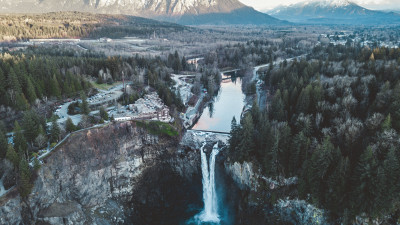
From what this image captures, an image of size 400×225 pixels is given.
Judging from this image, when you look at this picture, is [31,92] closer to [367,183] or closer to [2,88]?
[2,88]

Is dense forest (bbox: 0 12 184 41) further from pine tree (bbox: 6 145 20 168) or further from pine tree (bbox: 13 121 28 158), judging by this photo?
pine tree (bbox: 6 145 20 168)

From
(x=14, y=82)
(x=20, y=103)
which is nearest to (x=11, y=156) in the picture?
(x=20, y=103)

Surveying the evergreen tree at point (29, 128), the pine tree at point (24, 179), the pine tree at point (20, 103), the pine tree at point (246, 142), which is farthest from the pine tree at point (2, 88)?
the pine tree at point (246, 142)

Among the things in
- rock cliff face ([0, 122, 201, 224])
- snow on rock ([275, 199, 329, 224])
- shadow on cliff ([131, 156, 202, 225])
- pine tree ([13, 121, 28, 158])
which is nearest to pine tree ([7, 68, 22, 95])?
pine tree ([13, 121, 28, 158])

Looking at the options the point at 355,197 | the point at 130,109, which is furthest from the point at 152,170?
the point at 355,197

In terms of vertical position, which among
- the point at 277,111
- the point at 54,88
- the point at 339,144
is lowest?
the point at 339,144

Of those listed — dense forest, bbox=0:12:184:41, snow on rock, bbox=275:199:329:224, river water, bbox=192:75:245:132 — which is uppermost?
dense forest, bbox=0:12:184:41
